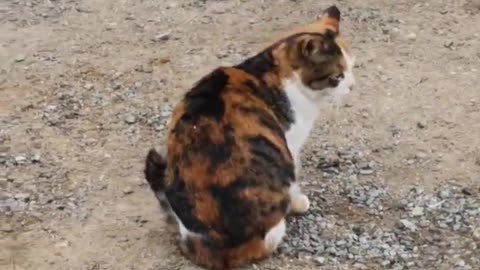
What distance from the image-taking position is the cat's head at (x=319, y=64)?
4.55 metres

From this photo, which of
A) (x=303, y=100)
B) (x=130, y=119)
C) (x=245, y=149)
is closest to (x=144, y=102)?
(x=130, y=119)

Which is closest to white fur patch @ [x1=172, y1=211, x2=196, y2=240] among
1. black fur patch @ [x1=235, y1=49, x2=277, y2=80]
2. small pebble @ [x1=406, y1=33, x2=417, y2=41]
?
black fur patch @ [x1=235, y1=49, x2=277, y2=80]

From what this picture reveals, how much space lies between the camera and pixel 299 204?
4.68m

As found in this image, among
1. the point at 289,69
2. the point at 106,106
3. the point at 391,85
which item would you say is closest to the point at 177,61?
the point at 106,106

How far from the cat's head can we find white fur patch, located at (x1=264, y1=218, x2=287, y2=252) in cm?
64

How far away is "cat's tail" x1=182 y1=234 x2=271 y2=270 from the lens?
13.9 ft

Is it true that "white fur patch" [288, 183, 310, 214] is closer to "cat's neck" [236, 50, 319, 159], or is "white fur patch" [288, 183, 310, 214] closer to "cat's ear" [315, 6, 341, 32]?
"cat's neck" [236, 50, 319, 159]

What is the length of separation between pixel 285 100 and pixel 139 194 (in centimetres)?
90

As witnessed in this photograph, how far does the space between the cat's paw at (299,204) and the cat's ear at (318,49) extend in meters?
0.62

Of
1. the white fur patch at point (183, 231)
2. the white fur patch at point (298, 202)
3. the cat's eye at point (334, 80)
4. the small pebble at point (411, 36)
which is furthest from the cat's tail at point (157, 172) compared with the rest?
the small pebble at point (411, 36)

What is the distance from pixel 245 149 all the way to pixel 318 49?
2.02ft

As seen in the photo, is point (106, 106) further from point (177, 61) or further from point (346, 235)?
point (346, 235)

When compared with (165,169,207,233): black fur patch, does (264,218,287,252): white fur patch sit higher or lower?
lower

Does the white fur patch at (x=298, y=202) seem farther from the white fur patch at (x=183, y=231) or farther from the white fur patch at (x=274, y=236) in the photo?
the white fur patch at (x=183, y=231)
